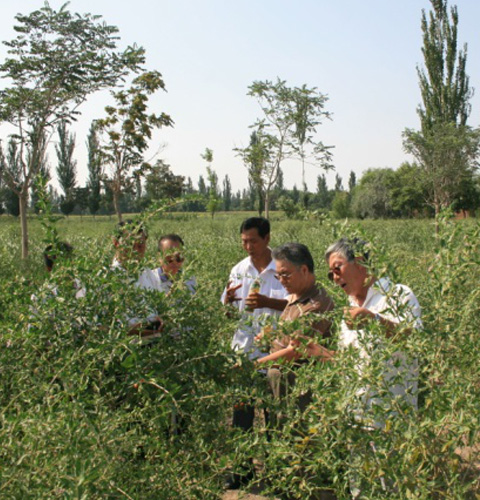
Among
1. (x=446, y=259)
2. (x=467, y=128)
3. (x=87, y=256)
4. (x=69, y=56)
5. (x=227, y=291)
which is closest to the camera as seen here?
(x=446, y=259)

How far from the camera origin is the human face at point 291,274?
3.19 meters

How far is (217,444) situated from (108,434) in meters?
0.61

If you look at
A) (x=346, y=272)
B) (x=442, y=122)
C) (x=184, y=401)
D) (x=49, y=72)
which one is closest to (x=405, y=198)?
(x=442, y=122)

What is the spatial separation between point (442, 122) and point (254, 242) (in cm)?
2712

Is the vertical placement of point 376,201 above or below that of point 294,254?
above

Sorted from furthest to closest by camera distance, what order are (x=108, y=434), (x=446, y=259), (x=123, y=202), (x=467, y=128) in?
1. (x=123, y=202)
2. (x=467, y=128)
3. (x=446, y=259)
4. (x=108, y=434)

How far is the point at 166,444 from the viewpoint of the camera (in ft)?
6.66

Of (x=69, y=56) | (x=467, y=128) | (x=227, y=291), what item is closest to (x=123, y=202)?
(x=467, y=128)

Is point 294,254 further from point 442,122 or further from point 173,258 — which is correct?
point 442,122

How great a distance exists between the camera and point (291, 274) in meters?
3.19

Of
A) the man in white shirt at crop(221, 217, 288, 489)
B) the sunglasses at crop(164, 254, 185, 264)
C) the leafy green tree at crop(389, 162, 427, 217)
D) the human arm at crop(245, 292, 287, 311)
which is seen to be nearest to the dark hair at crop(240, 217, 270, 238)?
the man in white shirt at crop(221, 217, 288, 489)

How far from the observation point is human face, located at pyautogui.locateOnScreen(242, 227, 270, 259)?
13.6 feet

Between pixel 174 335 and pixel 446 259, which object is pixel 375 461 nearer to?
pixel 446 259

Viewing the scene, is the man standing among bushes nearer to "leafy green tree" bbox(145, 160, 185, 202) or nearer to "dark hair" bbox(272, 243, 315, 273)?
"dark hair" bbox(272, 243, 315, 273)
